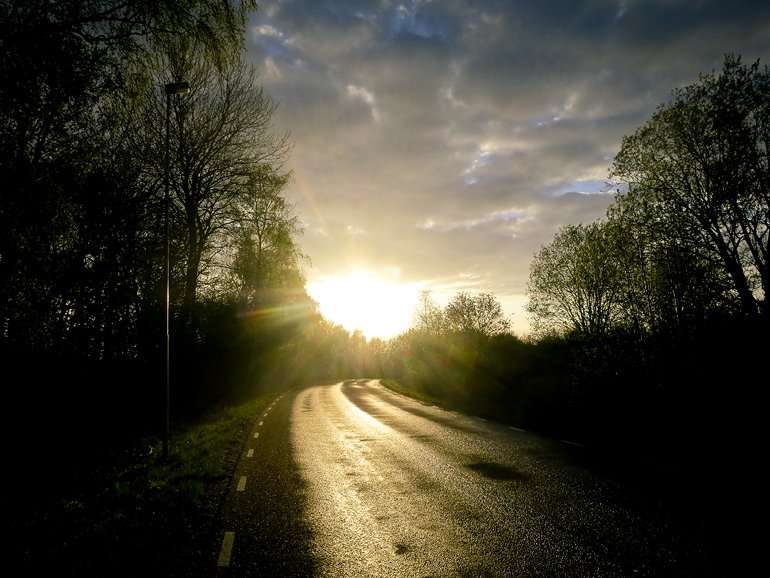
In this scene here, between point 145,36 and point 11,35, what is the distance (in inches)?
73.4

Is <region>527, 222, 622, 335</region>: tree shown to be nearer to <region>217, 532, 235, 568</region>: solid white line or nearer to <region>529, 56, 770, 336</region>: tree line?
<region>529, 56, 770, 336</region>: tree line

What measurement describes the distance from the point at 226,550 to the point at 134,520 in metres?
2.14

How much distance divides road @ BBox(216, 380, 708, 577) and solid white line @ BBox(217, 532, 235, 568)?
0.02 m

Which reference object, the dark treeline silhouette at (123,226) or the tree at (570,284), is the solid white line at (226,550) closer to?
the dark treeline silhouette at (123,226)

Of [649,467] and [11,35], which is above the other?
[11,35]

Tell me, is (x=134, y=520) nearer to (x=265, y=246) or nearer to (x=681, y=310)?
(x=681, y=310)

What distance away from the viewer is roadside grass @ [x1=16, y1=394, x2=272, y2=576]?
5781 millimetres

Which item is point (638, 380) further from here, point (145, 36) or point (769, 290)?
point (145, 36)

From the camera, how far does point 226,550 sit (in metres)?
6.13

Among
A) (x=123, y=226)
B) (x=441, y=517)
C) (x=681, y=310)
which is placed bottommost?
(x=441, y=517)

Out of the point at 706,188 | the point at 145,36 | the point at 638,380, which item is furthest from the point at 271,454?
the point at 706,188

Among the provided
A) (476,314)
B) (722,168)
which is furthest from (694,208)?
(476,314)

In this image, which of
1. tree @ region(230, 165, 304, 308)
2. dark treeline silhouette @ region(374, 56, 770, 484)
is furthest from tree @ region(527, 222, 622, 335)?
tree @ region(230, 165, 304, 308)

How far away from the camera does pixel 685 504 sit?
730cm
